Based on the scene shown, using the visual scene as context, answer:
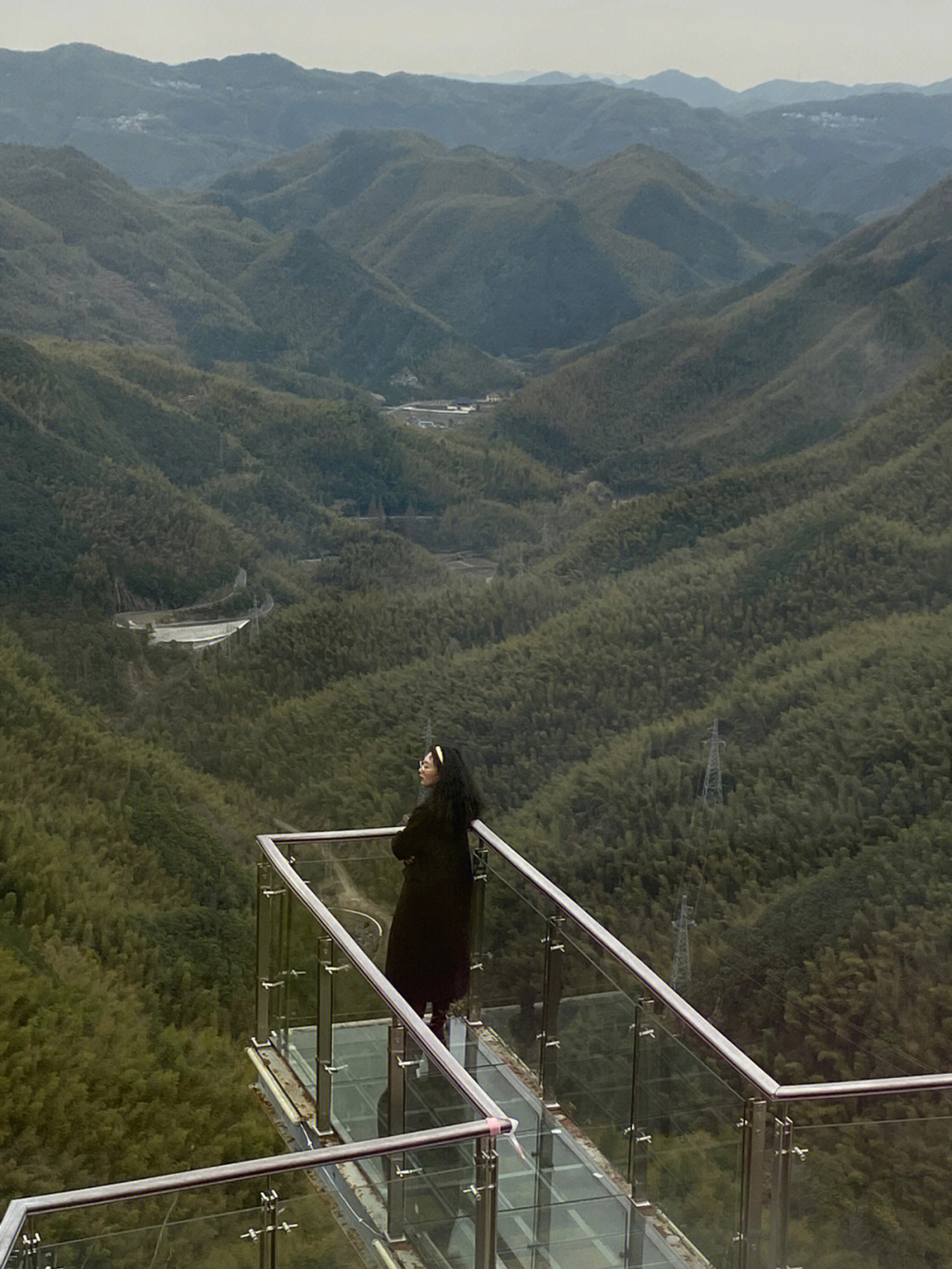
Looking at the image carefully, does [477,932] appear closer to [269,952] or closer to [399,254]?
[269,952]

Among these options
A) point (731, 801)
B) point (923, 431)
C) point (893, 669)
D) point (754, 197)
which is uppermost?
point (754, 197)

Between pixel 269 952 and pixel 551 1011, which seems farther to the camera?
pixel 269 952

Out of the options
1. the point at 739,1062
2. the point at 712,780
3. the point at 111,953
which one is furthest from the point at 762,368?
the point at 739,1062

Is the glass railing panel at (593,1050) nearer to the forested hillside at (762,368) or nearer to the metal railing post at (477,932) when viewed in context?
the metal railing post at (477,932)

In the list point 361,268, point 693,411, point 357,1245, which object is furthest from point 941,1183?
point 361,268

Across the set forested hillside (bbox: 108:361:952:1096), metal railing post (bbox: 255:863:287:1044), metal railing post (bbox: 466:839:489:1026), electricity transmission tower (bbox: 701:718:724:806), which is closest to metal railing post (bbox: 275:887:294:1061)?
metal railing post (bbox: 255:863:287:1044)

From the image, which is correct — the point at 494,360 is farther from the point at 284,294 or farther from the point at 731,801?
the point at 731,801
